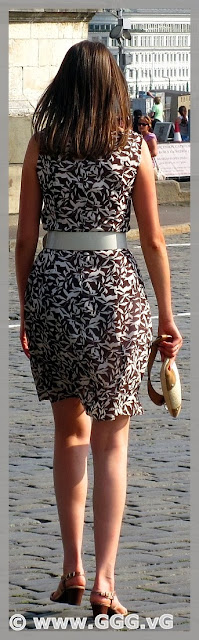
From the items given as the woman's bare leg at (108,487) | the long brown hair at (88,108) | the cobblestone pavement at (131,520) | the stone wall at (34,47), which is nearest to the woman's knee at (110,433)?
the woman's bare leg at (108,487)

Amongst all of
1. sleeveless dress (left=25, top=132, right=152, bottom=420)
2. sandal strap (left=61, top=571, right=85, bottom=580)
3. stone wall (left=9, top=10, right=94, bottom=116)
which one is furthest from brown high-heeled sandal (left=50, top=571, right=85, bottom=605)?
stone wall (left=9, top=10, right=94, bottom=116)

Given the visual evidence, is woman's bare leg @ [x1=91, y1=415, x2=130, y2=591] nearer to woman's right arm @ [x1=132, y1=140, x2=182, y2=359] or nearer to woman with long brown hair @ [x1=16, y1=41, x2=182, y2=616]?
woman with long brown hair @ [x1=16, y1=41, x2=182, y2=616]

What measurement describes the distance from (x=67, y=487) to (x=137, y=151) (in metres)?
1.01

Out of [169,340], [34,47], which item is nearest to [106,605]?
[169,340]

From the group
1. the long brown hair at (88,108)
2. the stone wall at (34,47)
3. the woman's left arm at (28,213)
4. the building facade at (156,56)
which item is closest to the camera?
the long brown hair at (88,108)

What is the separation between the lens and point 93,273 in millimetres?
4309

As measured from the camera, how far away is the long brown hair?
429 centimetres

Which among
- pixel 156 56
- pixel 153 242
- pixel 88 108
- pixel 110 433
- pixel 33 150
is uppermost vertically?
pixel 156 56

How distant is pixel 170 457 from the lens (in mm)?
6754

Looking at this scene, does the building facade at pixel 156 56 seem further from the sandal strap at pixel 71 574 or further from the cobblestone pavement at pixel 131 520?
the sandal strap at pixel 71 574

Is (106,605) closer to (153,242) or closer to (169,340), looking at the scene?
(169,340)

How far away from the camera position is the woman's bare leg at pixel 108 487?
4414mm

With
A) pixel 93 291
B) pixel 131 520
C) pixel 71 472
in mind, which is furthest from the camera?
pixel 131 520

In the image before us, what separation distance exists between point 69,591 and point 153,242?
105 cm
